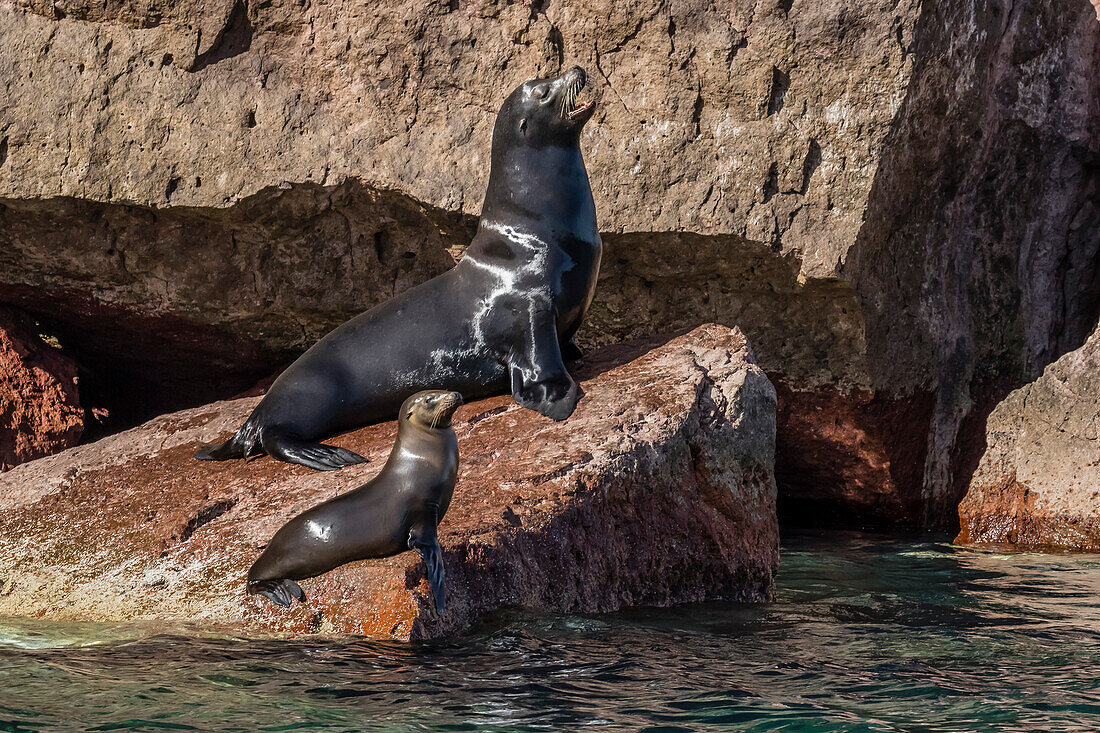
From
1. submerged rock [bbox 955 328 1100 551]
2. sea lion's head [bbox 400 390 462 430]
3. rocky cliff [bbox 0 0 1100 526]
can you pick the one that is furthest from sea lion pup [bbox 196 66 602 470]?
submerged rock [bbox 955 328 1100 551]

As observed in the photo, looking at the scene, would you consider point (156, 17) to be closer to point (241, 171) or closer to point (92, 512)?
point (241, 171)

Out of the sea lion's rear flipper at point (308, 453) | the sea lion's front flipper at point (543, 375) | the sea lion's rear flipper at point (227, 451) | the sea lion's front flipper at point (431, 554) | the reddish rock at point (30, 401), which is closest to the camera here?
the sea lion's front flipper at point (431, 554)

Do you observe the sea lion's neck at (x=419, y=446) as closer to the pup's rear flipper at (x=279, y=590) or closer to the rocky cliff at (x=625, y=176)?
the pup's rear flipper at (x=279, y=590)

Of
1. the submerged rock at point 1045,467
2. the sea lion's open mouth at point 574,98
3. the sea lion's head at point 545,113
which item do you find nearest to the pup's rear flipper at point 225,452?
the sea lion's head at point 545,113

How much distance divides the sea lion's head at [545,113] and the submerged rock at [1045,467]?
309cm

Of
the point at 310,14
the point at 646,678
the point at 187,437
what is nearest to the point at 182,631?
the point at 646,678

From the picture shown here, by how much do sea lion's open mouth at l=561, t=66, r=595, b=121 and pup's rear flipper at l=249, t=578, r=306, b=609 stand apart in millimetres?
2685

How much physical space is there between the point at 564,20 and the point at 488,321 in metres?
1.99

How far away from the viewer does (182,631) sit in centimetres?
394

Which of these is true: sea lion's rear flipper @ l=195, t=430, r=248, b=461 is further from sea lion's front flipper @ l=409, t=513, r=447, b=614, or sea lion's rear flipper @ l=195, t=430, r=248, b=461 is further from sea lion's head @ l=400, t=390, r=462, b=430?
sea lion's front flipper @ l=409, t=513, r=447, b=614

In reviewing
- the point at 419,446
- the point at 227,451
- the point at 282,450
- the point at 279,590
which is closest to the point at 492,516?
the point at 419,446

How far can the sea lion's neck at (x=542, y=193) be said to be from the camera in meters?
5.66

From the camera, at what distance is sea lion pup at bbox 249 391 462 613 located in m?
3.89

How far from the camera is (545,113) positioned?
18.7ft
